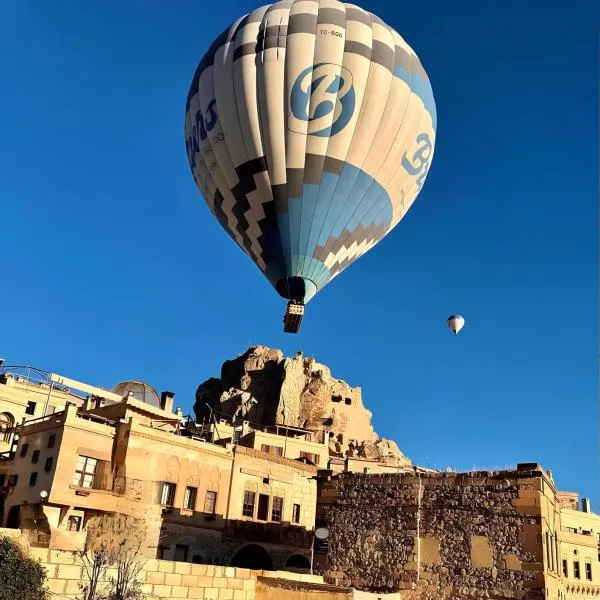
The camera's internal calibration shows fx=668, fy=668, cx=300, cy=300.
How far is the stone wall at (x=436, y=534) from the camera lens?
1742 cm

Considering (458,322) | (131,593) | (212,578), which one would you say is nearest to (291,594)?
(212,578)

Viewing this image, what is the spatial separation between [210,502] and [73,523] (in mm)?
6451

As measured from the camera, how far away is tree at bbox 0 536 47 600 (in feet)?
39.7

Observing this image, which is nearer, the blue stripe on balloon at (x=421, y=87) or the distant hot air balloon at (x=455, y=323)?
the blue stripe on balloon at (x=421, y=87)

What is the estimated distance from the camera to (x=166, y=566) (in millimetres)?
15289

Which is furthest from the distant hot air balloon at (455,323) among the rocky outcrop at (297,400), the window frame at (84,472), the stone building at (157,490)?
the rocky outcrop at (297,400)

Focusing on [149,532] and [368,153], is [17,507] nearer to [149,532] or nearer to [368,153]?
[149,532]

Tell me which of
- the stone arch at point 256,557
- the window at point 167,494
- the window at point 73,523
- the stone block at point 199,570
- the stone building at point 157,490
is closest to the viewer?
the stone block at point 199,570

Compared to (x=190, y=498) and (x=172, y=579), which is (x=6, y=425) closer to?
(x=190, y=498)

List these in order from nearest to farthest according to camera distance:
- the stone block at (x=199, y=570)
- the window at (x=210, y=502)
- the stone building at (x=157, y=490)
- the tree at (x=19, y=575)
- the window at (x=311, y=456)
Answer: the tree at (x=19, y=575)
the stone block at (x=199, y=570)
the stone building at (x=157, y=490)
the window at (x=210, y=502)
the window at (x=311, y=456)

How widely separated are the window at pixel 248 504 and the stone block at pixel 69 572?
19473 mm

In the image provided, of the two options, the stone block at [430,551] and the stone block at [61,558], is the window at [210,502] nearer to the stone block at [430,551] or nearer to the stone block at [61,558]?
the stone block at [430,551]

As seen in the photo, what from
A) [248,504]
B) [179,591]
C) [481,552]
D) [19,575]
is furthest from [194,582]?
[248,504]

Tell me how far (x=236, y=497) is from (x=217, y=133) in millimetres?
17344
